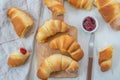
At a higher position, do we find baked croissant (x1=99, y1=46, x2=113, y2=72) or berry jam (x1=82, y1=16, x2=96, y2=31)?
berry jam (x1=82, y1=16, x2=96, y2=31)

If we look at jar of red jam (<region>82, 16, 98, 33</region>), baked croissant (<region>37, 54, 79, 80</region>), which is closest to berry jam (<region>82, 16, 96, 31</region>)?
jar of red jam (<region>82, 16, 98, 33</region>)

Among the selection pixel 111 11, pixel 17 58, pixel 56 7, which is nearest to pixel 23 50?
pixel 17 58

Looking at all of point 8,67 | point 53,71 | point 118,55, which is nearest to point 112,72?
point 118,55

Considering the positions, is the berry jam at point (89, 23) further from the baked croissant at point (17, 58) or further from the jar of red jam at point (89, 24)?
the baked croissant at point (17, 58)

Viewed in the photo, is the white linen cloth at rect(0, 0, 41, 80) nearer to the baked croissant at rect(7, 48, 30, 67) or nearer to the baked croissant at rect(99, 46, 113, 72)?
the baked croissant at rect(7, 48, 30, 67)

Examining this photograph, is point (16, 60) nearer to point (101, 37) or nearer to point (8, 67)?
point (8, 67)

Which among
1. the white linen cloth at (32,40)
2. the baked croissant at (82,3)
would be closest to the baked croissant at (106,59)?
the white linen cloth at (32,40)

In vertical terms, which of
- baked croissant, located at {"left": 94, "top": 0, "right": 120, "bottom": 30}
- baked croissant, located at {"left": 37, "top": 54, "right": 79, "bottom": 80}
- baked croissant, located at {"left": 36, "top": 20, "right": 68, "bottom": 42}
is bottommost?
baked croissant, located at {"left": 37, "top": 54, "right": 79, "bottom": 80}
